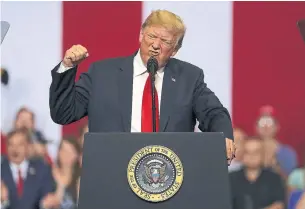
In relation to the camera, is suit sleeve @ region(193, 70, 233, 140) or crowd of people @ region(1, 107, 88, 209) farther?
crowd of people @ region(1, 107, 88, 209)

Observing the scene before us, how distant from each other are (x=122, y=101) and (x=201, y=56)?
1755 millimetres

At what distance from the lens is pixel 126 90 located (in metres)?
2.47

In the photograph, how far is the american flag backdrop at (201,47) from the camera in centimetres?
415

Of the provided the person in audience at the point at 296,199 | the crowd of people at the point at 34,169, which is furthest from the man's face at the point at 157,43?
the person in audience at the point at 296,199

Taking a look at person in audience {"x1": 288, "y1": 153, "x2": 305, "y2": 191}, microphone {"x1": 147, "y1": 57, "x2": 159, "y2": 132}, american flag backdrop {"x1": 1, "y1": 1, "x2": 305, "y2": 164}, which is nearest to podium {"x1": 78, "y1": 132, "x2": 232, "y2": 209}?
microphone {"x1": 147, "y1": 57, "x2": 159, "y2": 132}

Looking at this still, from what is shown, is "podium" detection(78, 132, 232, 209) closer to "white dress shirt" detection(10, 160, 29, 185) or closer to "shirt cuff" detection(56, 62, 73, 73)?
"shirt cuff" detection(56, 62, 73, 73)

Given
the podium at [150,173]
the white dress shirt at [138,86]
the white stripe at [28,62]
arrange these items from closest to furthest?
the podium at [150,173] < the white dress shirt at [138,86] < the white stripe at [28,62]

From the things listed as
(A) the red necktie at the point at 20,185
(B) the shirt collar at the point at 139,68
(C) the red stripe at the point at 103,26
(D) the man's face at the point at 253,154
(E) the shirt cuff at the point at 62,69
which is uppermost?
(C) the red stripe at the point at 103,26

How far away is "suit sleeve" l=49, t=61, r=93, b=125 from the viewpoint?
2348 mm

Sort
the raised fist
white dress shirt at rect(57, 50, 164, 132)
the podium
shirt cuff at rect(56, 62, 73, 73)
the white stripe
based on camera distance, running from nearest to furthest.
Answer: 1. the podium
2. the raised fist
3. shirt cuff at rect(56, 62, 73, 73)
4. white dress shirt at rect(57, 50, 164, 132)
5. the white stripe

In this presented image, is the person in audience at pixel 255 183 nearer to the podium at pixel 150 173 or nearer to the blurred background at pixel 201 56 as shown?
the blurred background at pixel 201 56

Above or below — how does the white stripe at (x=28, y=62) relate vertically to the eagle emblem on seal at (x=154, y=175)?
above

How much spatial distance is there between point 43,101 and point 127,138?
2165 millimetres

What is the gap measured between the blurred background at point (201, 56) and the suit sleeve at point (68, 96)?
5.42 feet
